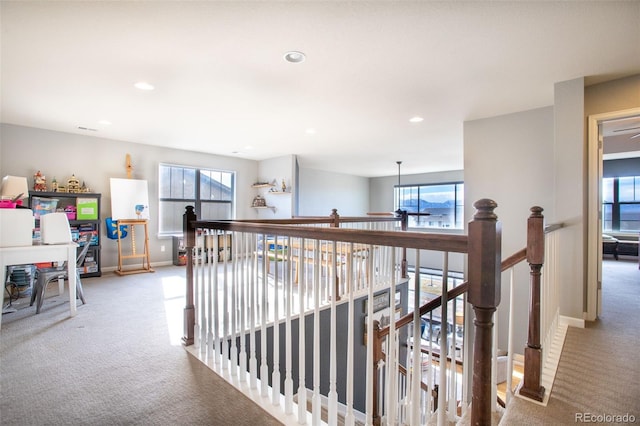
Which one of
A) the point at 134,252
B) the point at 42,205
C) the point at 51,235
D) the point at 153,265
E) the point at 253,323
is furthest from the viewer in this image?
the point at 153,265

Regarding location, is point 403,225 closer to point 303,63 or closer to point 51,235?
point 303,63

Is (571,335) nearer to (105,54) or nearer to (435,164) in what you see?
(105,54)

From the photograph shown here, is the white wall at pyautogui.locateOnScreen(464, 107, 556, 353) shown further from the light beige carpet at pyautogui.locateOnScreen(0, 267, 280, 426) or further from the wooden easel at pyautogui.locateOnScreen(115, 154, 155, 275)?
the wooden easel at pyautogui.locateOnScreen(115, 154, 155, 275)

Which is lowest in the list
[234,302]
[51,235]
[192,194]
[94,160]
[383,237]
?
[234,302]

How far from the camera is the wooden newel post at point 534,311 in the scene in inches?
68.6

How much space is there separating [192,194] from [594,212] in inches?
262

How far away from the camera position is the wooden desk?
110 inches

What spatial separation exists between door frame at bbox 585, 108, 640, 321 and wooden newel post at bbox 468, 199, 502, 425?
2870 millimetres

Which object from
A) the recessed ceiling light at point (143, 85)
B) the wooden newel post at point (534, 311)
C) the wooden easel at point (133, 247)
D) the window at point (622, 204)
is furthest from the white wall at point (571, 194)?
the window at point (622, 204)

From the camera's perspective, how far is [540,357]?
1.77m

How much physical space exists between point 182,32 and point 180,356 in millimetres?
2446

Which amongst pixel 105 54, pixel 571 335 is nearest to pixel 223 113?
pixel 105 54

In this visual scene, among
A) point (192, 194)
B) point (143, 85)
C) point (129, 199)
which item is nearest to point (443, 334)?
point (143, 85)

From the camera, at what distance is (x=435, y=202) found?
401 inches
